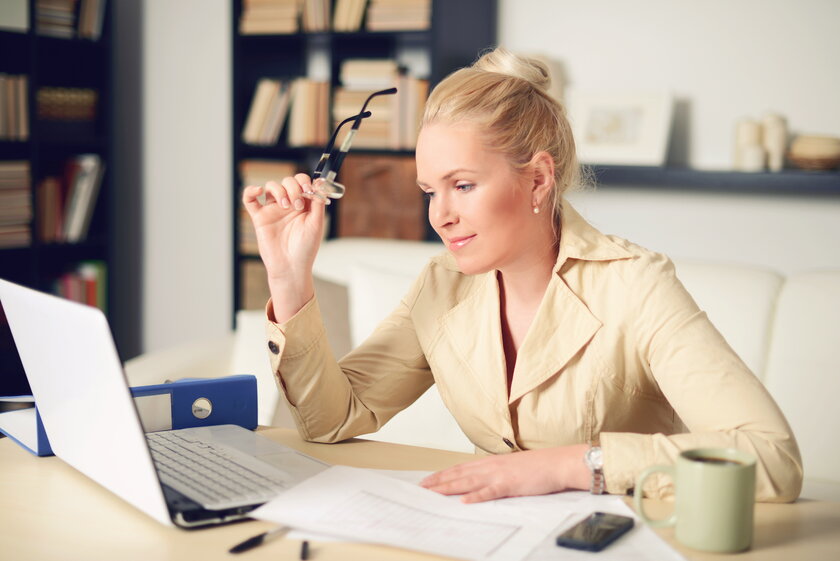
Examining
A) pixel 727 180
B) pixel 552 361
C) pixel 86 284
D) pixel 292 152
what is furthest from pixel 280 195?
pixel 86 284

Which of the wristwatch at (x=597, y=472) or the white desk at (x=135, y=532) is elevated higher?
the wristwatch at (x=597, y=472)

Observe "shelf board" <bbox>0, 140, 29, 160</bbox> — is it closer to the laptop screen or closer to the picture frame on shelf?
the laptop screen

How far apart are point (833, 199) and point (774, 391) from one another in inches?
44.2

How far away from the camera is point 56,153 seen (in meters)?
3.99

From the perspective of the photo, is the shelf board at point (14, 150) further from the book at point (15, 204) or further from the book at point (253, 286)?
the book at point (253, 286)

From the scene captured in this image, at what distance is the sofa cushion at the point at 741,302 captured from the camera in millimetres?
2109

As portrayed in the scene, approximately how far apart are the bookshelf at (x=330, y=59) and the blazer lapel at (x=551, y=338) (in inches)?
73.4

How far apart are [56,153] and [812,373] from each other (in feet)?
10.4

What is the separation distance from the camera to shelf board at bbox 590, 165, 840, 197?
109 inches

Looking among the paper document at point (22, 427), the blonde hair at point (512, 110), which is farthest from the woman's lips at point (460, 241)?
the paper document at point (22, 427)

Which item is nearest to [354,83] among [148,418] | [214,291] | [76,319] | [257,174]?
[257,174]

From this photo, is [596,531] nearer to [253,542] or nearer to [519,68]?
[253,542]

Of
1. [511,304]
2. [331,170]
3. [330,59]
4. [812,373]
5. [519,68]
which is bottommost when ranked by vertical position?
[812,373]

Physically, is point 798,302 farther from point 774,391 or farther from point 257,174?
point 257,174
